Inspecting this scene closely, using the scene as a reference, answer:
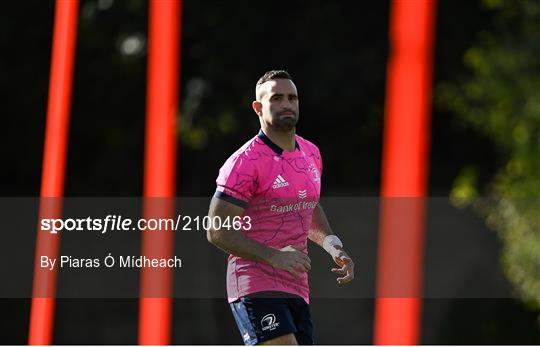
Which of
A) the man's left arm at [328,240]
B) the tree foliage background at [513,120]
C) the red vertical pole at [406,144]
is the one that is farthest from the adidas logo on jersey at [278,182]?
the tree foliage background at [513,120]

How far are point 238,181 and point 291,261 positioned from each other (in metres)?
0.42

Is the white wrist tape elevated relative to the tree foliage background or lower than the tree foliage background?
lower

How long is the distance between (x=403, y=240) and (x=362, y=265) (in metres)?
5.90

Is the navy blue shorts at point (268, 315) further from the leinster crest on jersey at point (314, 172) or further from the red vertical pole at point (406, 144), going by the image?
the red vertical pole at point (406, 144)

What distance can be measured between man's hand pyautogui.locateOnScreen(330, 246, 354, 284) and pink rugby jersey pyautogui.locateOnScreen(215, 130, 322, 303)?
6.2 inches

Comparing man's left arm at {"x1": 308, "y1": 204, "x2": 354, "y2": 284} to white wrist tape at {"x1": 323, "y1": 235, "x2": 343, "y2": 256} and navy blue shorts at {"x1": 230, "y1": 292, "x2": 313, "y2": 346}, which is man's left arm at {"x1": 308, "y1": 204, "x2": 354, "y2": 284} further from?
navy blue shorts at {"x1": 230, "y1": 292, "x2": 313, "y2": 346}

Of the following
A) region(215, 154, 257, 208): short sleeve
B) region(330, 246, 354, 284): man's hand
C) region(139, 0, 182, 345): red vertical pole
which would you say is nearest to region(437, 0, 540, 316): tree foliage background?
region(139, 0, 182, 345): red vertical pole

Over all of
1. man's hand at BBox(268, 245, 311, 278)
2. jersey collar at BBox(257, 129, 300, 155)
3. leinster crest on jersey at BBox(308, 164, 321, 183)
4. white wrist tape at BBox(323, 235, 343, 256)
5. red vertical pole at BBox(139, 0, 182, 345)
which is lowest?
man's hand at BBox(268, 245, 311, 278)

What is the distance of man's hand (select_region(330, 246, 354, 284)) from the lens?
744 cm

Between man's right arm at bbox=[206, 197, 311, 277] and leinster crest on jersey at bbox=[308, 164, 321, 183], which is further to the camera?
leinster crest on jersey at bbox=[308, 164, 321, 183]

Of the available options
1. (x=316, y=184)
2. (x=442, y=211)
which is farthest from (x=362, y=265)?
(x=316, y=184)

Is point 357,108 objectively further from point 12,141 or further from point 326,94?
point 12,141

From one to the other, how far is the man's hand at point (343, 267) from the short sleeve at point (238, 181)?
0.50 metres

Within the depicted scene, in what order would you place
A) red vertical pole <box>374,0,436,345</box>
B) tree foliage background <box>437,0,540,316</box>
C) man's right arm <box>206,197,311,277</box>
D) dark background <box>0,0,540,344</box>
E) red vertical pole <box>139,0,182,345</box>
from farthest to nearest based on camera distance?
dark background <box>0,0,540,344</box> → tree foliage background <box>437,0,540,316</box> → red vertical pole <box>139,0,182,345</box> → red vertical pole <box>374,0,436,345</box> → man's right arm <box>206,197,311,277</box>
